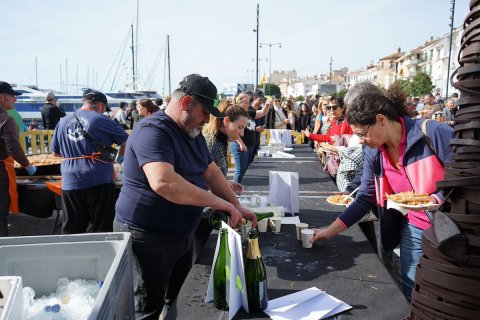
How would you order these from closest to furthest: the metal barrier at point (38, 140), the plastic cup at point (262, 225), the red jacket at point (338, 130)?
the plastic cup at point (262, 225)
the red jacket at point (338, 130)
the metal barrier at point (38, 140)

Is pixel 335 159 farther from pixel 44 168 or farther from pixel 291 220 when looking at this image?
pixel 44 168

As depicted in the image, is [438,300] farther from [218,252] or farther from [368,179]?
[368,179]

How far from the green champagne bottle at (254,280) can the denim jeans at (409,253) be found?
37.8 inches

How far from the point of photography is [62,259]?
152 cm

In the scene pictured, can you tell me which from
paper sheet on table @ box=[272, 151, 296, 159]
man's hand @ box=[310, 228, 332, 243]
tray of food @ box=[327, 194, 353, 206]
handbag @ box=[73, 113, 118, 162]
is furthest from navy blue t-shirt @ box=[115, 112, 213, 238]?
paper sheet on table @ box=[272, 151, 296, 159]

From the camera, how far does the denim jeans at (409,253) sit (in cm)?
199

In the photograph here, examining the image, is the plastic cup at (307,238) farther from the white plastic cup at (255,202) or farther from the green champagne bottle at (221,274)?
the green champagne bottle at (221,274)

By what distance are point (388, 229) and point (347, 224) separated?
24 centimetres

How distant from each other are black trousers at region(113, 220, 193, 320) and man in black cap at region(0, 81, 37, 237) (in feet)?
8.13

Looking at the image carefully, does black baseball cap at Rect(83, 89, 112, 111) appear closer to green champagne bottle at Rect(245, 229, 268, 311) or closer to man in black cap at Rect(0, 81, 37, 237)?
man in black cap at Rect(0, 81, 37, 237)

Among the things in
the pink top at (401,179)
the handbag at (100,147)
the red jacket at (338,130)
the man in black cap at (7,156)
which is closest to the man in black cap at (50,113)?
the man in black cap at (7,156)

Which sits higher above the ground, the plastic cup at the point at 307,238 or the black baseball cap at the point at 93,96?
the black baseball cap at the point at 93,96

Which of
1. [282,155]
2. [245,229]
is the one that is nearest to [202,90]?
[245,229]

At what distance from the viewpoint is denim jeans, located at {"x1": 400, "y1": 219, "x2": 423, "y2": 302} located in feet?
6.54
